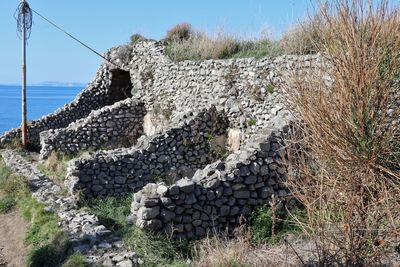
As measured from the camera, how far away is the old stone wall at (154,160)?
9766 millimetres

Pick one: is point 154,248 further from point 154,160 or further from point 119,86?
point 119,86

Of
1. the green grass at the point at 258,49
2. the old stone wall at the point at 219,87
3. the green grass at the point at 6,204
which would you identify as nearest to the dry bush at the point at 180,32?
the old stone wall at the point at 219,87

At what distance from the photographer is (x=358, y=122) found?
406 centimetres

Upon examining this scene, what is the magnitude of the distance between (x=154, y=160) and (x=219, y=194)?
3.49 m

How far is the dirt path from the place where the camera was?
24.1 feet

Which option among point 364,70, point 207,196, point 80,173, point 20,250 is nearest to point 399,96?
point 364,70

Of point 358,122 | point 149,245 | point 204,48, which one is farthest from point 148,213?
point 204,48

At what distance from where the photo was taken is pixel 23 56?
1608 cm

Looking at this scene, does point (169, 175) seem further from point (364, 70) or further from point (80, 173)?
point (364, 70)

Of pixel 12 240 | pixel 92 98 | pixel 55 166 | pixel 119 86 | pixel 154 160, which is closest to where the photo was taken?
pixel 12 240

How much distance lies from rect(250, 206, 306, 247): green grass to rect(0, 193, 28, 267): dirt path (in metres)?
3.62

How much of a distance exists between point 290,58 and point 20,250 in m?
6.06

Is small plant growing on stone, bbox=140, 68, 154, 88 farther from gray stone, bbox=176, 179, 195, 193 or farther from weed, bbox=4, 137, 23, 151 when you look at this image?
gray stone, bbox=176, 179, 195, 193

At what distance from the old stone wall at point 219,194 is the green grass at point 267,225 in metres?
0.17
